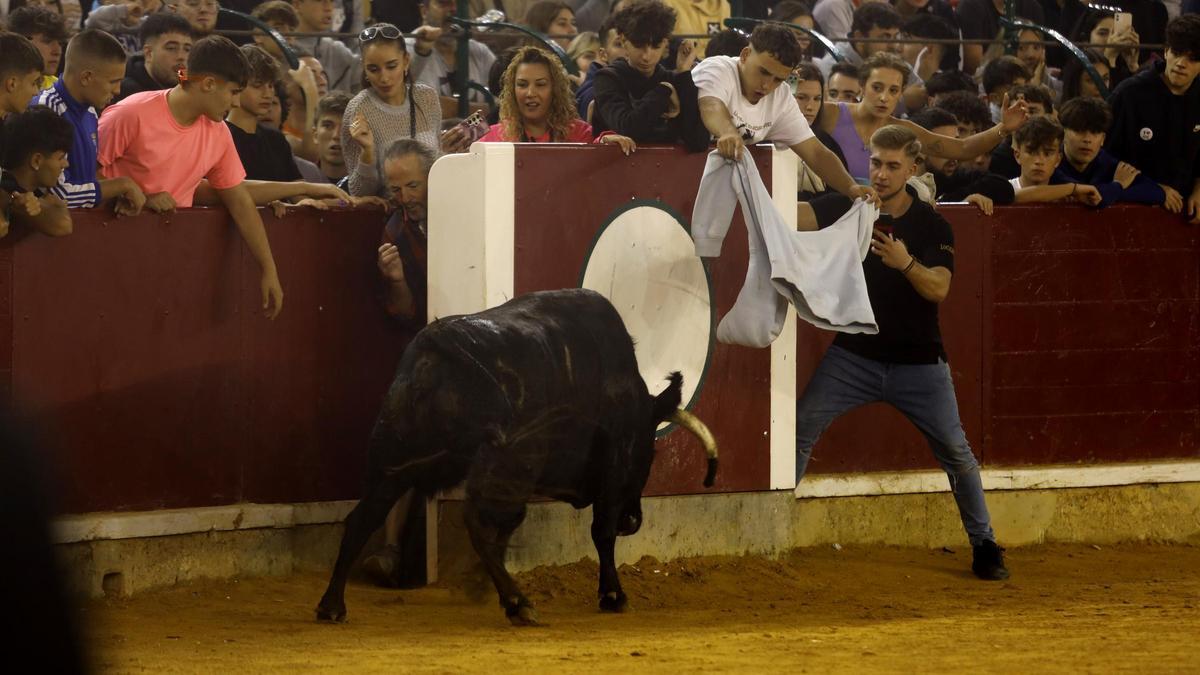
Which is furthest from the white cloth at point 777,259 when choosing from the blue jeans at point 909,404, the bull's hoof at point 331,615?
the bull's hoof at point 331,615

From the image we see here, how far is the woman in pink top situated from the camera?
696 cm

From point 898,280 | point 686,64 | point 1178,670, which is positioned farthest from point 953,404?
point 686,64

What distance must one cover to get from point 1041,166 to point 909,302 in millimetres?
1639

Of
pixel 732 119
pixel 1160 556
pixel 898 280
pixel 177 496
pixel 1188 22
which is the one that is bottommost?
pixel 1160 556

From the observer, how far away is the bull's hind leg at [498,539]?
5688 mm

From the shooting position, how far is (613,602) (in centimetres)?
634

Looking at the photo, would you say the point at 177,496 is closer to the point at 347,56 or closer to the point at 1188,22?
the point at 347,56

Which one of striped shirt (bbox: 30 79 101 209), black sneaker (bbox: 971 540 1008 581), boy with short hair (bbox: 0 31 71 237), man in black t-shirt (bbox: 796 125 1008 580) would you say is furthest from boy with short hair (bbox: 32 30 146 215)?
black sneaker (bbox: 971 540 1008 581)

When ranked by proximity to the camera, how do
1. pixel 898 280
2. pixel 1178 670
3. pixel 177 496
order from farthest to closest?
pixel 898 280
pixel 177 496
pixel 1178 670

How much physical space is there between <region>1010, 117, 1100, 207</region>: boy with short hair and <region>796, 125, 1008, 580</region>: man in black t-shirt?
1.29 meters

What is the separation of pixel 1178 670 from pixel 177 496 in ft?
12.4

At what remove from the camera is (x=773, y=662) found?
541 cm

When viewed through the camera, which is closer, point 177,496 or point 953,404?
point 177,496

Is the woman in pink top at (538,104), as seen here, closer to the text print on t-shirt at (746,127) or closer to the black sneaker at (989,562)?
the text print on t-shirt at (746,127)
